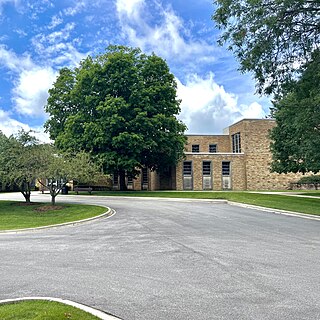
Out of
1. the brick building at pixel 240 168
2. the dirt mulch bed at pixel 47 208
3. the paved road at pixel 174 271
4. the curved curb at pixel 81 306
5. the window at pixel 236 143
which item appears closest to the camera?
the curved curb at pixel 81 306

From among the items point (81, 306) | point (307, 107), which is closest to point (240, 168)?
point (307, 107)

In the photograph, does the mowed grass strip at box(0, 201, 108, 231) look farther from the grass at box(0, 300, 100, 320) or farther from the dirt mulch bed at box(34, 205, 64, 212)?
the grass at box(0, 300, 100, 320)

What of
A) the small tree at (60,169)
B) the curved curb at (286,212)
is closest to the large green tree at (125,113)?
the small tree at (60,169)

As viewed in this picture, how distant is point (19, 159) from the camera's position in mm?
21266

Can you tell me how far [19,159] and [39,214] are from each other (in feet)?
12.7

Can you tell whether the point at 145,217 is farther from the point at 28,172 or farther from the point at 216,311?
the point at 216,311

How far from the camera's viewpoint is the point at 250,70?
51.9ft

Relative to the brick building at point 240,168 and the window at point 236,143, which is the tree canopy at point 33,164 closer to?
the brick building at point 240,168

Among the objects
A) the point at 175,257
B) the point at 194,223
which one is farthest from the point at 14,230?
the point at 175,257

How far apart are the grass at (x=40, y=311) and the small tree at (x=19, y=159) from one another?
17.1m

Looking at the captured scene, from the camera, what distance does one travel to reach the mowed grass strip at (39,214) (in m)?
16.1

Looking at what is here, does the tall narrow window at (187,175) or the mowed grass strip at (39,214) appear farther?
the tall narrow window at (187,175)

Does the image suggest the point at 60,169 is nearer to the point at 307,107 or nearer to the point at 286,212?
the point at 286,212

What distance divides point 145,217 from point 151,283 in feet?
35.9
